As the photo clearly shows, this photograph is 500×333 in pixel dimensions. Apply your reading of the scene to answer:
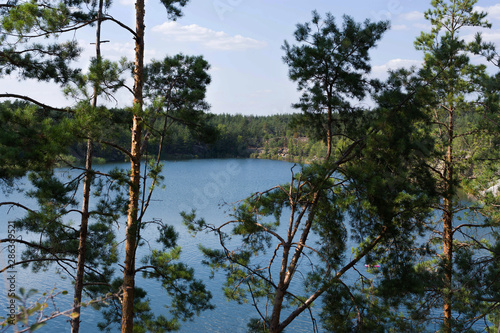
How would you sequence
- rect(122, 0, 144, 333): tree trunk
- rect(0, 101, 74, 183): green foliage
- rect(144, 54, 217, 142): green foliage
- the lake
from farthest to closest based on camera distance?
the lake → rect(144, 54, 217, 142): green foliage → rect(122, 0, 144, 333): tree trunk → rect(0, 101, 74, 183): green foliage

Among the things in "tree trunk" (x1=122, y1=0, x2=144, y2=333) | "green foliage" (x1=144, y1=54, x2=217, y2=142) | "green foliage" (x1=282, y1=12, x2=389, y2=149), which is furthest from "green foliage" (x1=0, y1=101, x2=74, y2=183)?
"green foliage" (x1=282, y1=12, x2=389, y2=149)

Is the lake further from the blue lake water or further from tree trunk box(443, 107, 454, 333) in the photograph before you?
tree trunk box(443, 107, 454, 333)

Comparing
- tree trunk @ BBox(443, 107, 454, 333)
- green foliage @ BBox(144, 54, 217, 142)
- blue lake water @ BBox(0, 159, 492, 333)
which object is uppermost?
green foliage @ BBox(144, 54, 217, 142)

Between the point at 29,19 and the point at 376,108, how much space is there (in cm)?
491

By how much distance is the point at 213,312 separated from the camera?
1230 centimetres

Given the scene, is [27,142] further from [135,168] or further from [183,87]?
[183,87]

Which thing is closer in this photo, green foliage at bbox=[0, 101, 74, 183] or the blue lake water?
green foliage at bbox=[0, 101, 74, 183]

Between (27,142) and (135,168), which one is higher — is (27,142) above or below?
above

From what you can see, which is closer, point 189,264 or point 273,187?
point 273,187

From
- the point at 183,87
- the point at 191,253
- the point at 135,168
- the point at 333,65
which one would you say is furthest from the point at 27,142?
the point at 191,253

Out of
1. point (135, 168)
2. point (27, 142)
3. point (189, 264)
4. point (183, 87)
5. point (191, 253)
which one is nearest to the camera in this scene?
point (27, 142)

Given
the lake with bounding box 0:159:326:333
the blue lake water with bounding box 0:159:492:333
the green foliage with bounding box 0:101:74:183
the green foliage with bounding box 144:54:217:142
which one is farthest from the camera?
the lake with bounding box 0:159:326:333

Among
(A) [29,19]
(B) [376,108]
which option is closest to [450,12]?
(B) [376,108]

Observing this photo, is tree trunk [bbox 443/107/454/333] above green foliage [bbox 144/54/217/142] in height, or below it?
below
